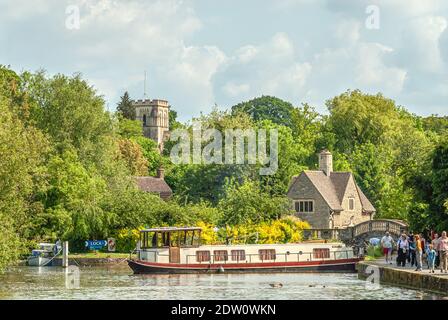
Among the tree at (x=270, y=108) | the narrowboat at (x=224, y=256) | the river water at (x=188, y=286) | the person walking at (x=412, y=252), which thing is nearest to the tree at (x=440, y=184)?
the person walking at (x=412, y=252)

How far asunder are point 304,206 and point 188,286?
44986 millimetres

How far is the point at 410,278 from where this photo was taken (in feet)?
174

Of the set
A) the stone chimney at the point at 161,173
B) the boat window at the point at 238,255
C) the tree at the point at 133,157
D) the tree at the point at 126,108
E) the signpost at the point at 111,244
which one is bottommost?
the boat window at the point at 238,255

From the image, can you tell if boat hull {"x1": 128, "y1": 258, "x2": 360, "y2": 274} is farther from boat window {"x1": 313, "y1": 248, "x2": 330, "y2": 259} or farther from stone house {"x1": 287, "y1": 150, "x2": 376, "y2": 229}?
stone house {"x1": 287, "y1": 150, "x2": 376, "y2": 229}

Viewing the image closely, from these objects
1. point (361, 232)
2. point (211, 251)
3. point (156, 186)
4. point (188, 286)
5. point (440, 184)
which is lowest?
point (188, 286)

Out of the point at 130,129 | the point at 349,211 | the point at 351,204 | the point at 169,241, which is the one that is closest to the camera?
the point at 169,241

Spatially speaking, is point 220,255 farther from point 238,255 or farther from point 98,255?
point 98,255

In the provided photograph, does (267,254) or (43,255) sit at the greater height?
(43,255)

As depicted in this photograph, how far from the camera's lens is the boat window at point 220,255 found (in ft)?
246

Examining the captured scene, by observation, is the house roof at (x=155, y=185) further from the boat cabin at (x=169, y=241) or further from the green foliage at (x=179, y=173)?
the boat cabin at (x=169, y=241)

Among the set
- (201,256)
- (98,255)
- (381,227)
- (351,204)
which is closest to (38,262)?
(98,255)

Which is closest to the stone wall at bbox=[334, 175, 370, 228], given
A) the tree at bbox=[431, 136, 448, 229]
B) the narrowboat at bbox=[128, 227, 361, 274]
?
the narrowboat at bbox=[128, 227, 361, 274]

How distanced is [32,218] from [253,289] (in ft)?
93.5

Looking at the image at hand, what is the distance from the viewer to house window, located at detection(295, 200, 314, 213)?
104438mm
